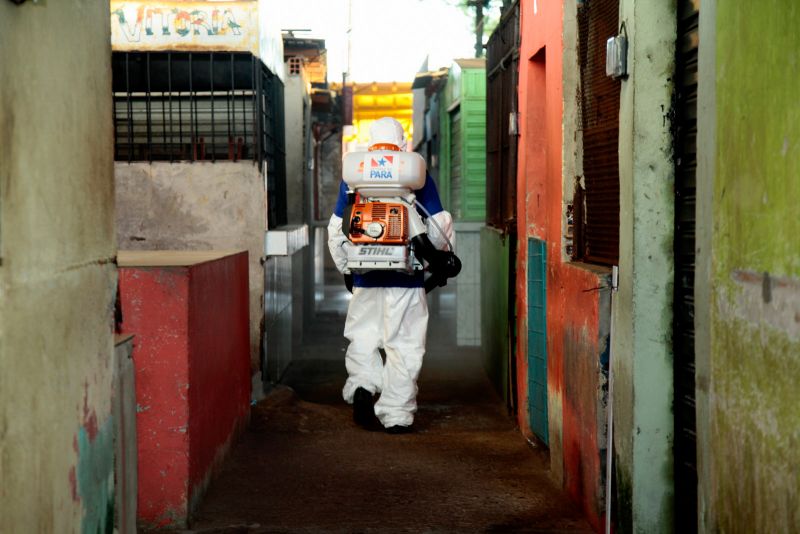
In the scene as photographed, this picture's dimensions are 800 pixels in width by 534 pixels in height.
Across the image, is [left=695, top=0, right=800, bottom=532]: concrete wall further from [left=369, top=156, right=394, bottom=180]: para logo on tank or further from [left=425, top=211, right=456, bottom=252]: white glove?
[left=425, top=211, right=456, bottom=252]: white glove

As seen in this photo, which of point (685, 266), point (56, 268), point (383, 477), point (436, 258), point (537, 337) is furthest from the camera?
point (436, 258)

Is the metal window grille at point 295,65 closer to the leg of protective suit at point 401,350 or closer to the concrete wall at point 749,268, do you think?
the leg of protective suit at point 401,350

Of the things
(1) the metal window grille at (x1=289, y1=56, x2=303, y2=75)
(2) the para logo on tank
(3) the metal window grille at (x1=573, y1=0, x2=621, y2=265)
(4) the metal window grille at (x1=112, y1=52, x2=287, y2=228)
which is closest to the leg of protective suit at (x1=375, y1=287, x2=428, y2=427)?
(2) the para logo on tank

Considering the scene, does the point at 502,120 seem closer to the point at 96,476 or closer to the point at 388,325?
the point at 388,325

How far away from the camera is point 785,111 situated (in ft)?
9.46

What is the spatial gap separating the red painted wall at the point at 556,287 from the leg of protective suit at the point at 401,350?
29.5 inches

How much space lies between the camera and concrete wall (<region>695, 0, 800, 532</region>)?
287 centimetres

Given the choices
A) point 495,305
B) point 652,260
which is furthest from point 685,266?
point 495,305

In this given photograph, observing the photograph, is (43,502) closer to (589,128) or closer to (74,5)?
(74,5)

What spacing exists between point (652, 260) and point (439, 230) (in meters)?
3.67

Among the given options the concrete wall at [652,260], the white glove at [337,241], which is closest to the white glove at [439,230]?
the white glove at [337,241]

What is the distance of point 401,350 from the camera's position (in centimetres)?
809

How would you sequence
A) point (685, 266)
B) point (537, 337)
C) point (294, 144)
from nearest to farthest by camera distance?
point (685, 266) < point (537, 337) < point (294, 144)

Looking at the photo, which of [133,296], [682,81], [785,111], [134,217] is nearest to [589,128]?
[682,81]
